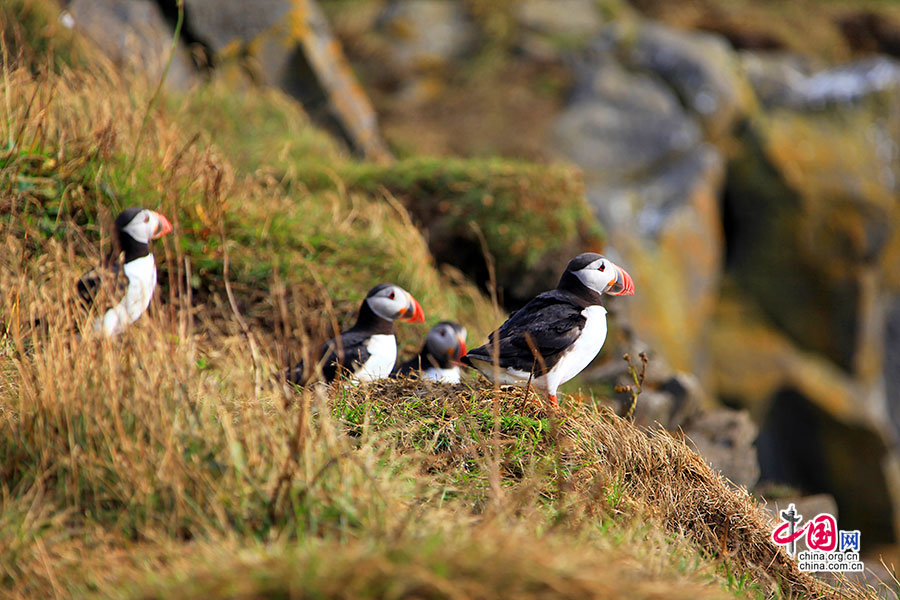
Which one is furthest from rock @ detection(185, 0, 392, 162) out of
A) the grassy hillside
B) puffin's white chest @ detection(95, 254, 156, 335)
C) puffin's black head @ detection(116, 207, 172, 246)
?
puffin's white chest @ detection(95, 254, 156, 335)

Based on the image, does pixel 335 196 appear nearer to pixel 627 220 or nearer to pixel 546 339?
pixel 546 339

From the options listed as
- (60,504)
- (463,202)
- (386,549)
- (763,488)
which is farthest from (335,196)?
(386,549)

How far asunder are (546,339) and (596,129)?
9.19 metres

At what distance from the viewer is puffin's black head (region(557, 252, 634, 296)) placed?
13.6ft

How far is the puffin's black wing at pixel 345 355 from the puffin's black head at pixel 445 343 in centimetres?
39

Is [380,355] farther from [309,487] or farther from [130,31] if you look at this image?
[130,31]

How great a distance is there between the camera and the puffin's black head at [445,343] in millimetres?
4801

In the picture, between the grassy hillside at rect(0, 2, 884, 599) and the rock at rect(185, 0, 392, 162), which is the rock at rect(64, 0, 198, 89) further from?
the grassy hillside at rect(0, 2, 884, 599)

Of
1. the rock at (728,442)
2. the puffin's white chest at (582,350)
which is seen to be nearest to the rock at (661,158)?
the rock at (728,442)

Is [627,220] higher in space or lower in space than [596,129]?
lower

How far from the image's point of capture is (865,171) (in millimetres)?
12297

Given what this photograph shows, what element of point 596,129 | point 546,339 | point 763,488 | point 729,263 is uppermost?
point 546,339

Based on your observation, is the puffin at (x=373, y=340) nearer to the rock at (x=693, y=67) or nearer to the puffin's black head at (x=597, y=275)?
the puffin's black head at (x=597, y=275)

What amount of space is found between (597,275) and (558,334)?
411mm
